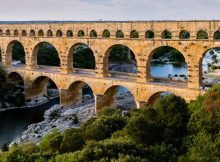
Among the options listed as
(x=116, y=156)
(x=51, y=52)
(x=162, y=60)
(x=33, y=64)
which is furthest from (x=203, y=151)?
(x=162, y=60)

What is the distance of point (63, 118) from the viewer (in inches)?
1422

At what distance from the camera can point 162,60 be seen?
8012cm

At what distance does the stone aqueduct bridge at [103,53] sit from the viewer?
30.0 m

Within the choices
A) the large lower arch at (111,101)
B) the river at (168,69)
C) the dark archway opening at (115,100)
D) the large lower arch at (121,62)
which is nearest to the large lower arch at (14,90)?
the large lower arch at (111,101)

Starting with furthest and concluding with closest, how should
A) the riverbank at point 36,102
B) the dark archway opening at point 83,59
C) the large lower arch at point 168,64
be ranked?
the large lower arch at point 168,64 → the dark archway opening at point 83,59 → the riverbank at point 36,102

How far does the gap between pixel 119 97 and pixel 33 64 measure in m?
10.2

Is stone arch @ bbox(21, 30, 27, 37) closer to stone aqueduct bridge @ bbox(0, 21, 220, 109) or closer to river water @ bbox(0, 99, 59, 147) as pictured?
stone aqueduct bridge @ bbox(0, 21, 220, 109)

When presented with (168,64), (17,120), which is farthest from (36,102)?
(168,64)

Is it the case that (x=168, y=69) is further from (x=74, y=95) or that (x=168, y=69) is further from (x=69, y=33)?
(x=69, y=33)

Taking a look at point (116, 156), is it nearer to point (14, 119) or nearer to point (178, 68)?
point (14, 119)

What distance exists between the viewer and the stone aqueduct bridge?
30.0 meters

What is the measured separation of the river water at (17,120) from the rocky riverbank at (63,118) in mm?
1004

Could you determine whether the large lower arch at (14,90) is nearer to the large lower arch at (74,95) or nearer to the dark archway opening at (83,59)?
the large lower arch at (74,95)

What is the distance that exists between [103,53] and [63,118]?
7.10 m
